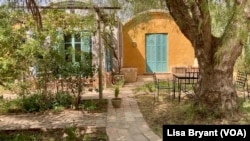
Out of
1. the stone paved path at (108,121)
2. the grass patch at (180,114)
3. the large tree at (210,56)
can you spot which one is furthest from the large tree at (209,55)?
the stone paved path at (108,121)

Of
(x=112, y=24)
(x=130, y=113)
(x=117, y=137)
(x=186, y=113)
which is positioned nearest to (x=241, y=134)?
(x=117, y=137)

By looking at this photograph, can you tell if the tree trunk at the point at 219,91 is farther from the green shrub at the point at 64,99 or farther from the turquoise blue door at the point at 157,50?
the turquoise blue door at the point at 157,50

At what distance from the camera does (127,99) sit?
1115 cm

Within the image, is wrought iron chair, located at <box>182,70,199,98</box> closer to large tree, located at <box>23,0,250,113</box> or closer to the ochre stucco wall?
large tree, located at <box>23,0,250,113</box>

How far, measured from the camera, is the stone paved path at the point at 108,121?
269 inches

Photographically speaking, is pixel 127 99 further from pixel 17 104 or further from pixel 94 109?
pixel 17 104

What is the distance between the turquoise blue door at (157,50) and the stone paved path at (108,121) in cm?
869

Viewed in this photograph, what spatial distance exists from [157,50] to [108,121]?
1092cm

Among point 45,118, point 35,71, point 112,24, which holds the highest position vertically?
point 112,24

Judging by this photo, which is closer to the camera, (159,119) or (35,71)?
(159,119)

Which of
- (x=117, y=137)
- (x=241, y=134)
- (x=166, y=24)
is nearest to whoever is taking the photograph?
(x=241, y=134)

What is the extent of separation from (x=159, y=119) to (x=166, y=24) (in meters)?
11.0

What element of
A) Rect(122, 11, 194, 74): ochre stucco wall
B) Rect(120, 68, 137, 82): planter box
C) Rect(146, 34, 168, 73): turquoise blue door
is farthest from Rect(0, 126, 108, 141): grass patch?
Rect(146, 34, 168, 73): turquoise blue door

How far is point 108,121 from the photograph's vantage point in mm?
8125
